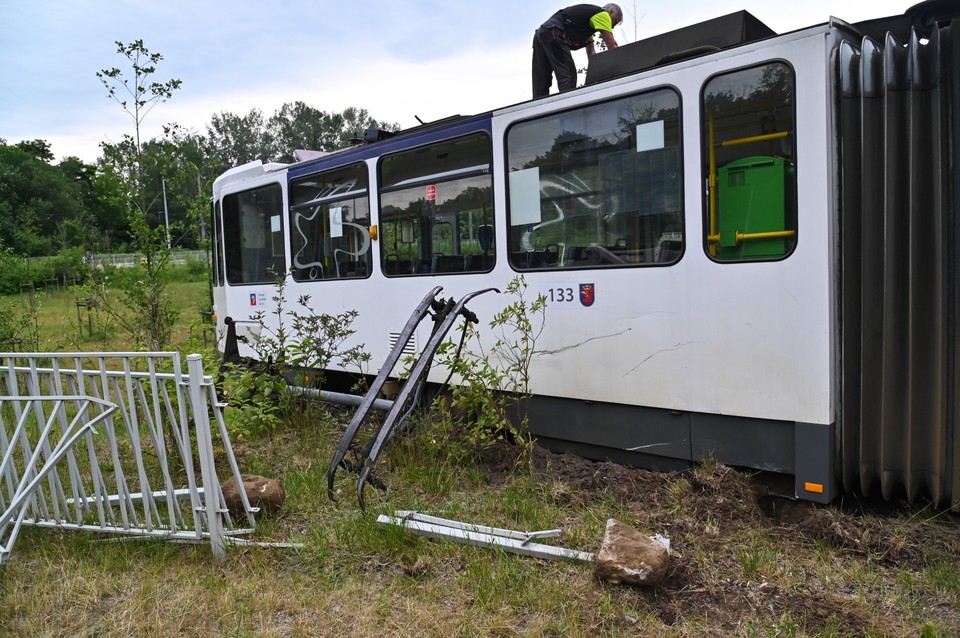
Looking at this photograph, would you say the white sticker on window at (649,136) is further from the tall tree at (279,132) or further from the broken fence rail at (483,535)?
the tall tree at (279,132)

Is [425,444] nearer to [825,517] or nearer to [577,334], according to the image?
[577,334]

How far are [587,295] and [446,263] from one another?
4.75 ft

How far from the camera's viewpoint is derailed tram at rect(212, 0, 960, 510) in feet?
11.2

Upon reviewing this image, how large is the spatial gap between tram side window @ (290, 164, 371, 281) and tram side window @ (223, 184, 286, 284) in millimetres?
330

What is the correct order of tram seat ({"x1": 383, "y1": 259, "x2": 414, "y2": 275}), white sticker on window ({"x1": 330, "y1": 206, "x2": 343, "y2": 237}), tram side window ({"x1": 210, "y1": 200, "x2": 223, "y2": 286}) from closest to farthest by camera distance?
tram seat ({"x1": 383, "y1": 259, "x2": 414, "y2": 275})
white sticker on window ({"x1": 330, "y1": 206, "x2": 343, "y2": 237})
tram side window ({"x1": 210, "y1": 200, "x2": 223, "y2": 286})

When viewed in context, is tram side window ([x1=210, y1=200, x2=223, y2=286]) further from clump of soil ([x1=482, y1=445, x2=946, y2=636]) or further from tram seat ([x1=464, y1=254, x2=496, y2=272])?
clump of soil ([x1=482, y1=445, x2=946, y2=636])

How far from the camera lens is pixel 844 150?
3.59m

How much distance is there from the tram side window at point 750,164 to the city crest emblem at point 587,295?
817 mm

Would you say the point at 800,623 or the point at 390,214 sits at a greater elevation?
the point at 390,214

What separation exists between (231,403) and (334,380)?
2074 mm

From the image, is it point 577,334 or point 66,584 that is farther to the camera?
point 577,334

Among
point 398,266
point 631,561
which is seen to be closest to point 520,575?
point 631,561

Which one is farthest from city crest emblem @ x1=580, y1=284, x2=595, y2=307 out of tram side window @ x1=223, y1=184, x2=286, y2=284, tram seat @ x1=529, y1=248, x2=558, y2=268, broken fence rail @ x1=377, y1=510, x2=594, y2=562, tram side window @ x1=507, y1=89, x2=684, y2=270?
tram side window @ x1=223, y1=184, x2=286, y2=284

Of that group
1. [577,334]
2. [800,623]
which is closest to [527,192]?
[577,334]
